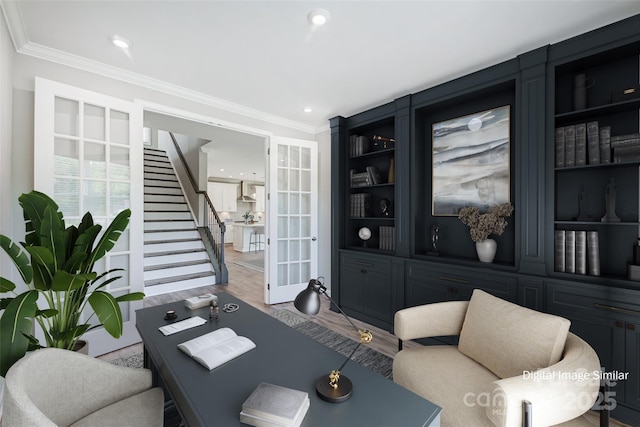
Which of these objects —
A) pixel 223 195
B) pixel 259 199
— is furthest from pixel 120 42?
pixel 259 199

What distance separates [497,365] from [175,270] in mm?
4883

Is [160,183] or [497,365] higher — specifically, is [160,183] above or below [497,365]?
above

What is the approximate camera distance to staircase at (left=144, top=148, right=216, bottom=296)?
15.4ft

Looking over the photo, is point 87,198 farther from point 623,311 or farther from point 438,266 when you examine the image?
point 623,311

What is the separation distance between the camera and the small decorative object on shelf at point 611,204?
2043 millimetres

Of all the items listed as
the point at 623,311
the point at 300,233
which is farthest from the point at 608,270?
the point at 300,233

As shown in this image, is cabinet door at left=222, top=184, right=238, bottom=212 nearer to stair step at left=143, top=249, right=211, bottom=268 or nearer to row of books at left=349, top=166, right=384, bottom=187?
stair step at left=143, top=249, right=211, bottom=268

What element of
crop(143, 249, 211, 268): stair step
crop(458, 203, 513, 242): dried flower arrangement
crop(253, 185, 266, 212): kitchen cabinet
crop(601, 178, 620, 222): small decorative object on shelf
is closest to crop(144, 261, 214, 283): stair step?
crop(143, 249, 211, 268): stair step

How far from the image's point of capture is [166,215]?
6.13 meters

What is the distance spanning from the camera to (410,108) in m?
3.15

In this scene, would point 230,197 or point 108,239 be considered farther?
point 230,197

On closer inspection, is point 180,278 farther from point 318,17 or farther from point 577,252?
point 577,252

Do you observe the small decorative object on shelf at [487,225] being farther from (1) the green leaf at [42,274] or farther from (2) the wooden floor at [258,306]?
(1) the green leaf at [42,274]

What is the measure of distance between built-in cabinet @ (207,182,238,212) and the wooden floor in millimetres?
5250
